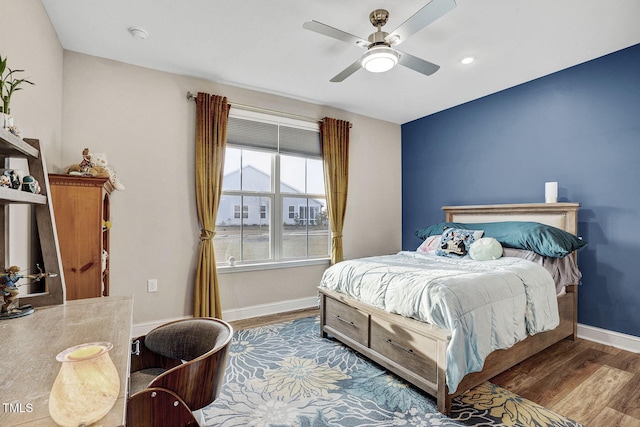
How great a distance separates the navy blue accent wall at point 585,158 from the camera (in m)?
2.78

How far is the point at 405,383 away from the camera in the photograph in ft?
7.22

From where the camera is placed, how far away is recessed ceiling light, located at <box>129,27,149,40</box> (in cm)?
245

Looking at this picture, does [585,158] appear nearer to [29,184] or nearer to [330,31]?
[330,31]

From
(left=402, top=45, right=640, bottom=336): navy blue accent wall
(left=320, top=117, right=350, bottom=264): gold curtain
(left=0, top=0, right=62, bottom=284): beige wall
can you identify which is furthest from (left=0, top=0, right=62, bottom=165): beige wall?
(left=402, top=45, right=640, bottom=336): navy blue accent wall

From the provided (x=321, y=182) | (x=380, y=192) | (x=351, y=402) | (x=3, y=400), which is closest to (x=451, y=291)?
(x=351, y=402)

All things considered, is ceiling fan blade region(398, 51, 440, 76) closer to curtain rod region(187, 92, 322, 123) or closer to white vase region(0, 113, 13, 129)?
curtain rod region(187, 92, 322, 123)

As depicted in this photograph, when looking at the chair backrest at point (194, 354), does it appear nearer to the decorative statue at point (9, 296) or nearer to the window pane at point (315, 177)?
the decorative statue at point (9, 296)

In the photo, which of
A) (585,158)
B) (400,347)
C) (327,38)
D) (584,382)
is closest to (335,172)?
(327,38)

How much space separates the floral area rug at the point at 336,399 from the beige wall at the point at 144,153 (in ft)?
3.44

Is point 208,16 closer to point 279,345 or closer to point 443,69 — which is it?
point 443,69

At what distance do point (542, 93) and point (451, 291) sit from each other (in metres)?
2.74

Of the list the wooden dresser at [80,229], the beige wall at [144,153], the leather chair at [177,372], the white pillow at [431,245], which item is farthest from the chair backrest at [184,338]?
the white pillow at [431,245]

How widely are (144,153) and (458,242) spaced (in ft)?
10.8

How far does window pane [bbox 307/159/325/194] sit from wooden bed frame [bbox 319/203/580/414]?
62.1 inches
